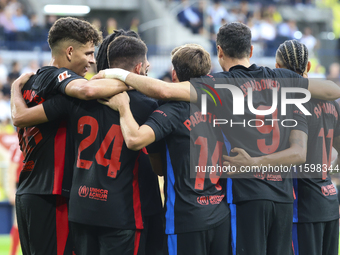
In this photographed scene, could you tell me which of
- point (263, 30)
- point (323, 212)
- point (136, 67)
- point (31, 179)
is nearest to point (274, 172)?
point (323, 212)

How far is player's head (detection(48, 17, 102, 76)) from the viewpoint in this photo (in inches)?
140

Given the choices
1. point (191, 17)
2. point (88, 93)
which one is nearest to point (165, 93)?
point (88, 93)

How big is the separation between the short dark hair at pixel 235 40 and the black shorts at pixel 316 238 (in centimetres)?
166

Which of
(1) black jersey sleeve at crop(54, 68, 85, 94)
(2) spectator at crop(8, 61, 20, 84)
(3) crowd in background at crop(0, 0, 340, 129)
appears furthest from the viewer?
(3) crowd in background at crop(0, 0, 340, 129)

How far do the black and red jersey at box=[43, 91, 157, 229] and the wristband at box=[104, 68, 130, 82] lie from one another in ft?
0.62

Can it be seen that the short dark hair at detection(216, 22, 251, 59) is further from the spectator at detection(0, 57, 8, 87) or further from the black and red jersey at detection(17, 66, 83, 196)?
the spectator at detection(0, 57, 8, 87)

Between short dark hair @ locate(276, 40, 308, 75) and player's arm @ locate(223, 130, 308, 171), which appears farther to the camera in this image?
short dark hair @ locate(276, 40, 308, 75)

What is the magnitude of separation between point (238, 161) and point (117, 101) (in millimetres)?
1088

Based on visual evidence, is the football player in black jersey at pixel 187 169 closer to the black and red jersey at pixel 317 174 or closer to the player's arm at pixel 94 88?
the player's arm at pixel 94 88

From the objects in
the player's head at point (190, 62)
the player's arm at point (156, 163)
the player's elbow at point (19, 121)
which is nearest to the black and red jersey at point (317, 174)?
the player's head at point (190, 62)

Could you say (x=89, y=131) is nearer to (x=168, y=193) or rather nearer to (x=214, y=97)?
(x=168, y=193)

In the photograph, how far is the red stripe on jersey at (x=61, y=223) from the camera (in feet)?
11.6

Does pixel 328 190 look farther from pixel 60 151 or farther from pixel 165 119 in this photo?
pixel 60 151

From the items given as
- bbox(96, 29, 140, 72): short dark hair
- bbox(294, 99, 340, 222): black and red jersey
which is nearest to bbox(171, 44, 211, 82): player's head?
bbox(96, 29, 140, 72): short dark hair
